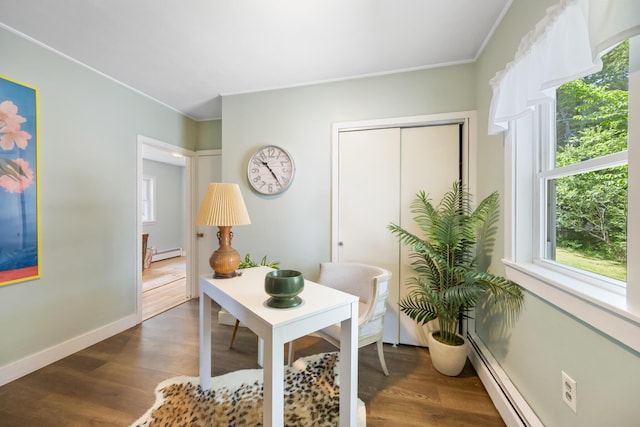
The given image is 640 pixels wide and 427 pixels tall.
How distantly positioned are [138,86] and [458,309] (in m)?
3.50

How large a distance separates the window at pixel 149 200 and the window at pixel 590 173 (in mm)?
6857

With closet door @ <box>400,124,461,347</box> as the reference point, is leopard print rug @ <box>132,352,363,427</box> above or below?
below

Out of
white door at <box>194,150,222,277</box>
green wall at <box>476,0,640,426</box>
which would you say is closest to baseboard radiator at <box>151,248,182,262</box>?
white door at <box>194,150,222,277</box>

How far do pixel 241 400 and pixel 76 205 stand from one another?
2061 millimetres

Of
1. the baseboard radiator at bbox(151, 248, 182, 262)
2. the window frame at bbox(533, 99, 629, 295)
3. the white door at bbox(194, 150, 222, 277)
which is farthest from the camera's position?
the baseboard radiator at bbox(151, 248, 182, 262)

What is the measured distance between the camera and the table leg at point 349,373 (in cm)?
115

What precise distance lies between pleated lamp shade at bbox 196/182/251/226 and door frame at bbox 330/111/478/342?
3.59ft

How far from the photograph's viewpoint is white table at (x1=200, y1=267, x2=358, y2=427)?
92cm

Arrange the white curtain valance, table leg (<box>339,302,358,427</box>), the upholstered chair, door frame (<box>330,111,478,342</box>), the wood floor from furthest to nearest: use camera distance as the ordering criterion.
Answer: the wood floor
door frame (<box>330,111,478,342</box>)
the upholstered chair
table leg (<box>339,302,358,427</box>)
the white curtain valance

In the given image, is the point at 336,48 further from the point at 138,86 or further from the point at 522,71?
Result: the point at 138,86

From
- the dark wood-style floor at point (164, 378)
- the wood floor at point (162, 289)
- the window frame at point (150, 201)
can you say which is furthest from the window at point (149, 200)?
the dark wood-style floor at point (164, 378)

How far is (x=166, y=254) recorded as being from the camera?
6113 mm

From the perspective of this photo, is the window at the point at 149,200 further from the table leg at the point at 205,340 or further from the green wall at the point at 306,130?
the table leg at the point at 205,340

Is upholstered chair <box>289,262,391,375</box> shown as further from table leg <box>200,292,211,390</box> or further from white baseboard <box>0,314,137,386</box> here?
white baseboard <box>0,314,137,386</box>
